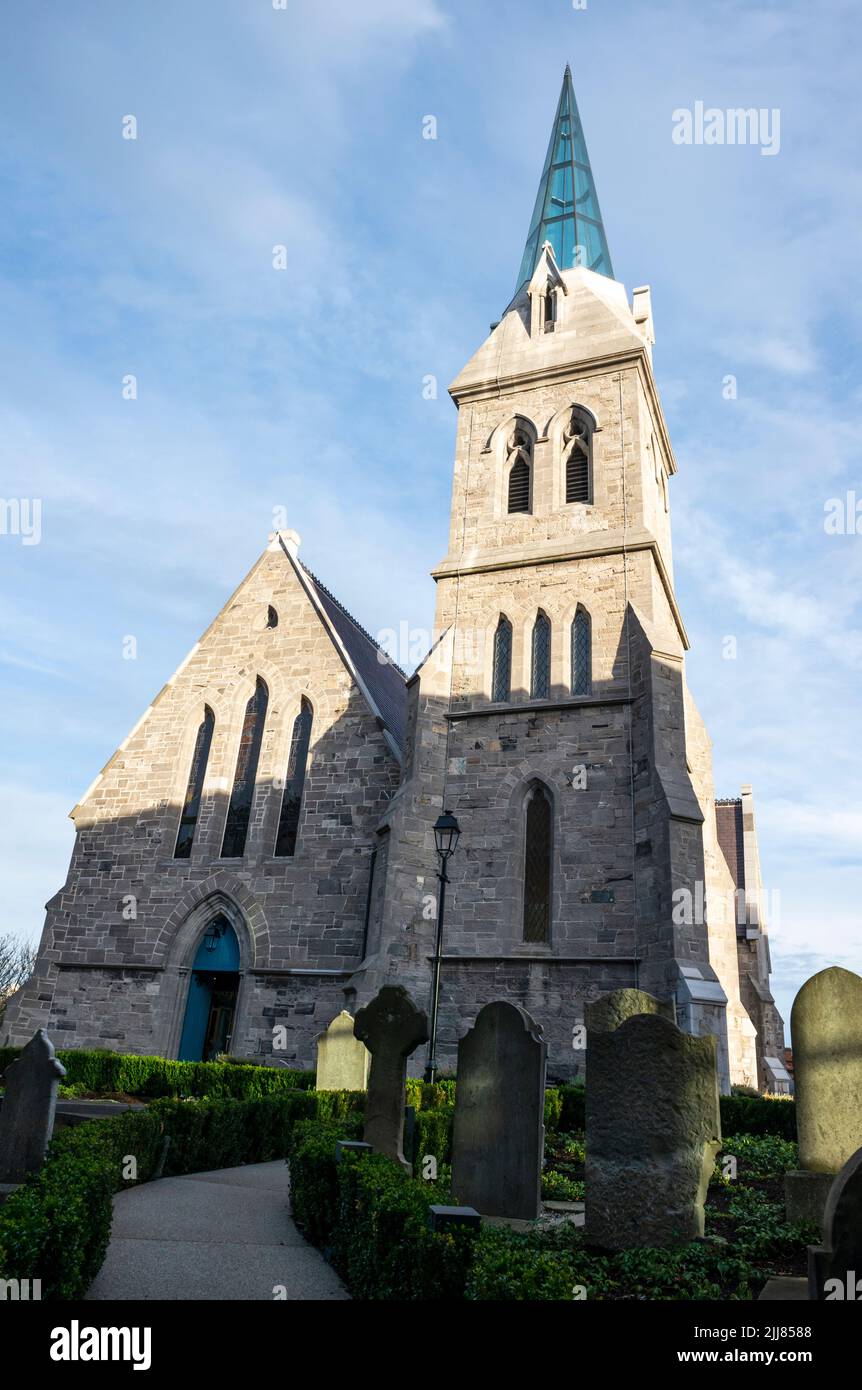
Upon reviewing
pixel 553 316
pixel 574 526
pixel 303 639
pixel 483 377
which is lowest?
pixel 303 639

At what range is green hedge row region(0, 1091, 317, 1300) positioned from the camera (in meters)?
4.66

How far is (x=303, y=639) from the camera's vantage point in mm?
21812

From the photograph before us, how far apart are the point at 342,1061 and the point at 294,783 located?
800cm

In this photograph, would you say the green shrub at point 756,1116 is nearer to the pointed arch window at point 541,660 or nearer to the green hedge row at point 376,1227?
the green hedge row at point 376,1227

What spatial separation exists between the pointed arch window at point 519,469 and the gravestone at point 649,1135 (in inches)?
647

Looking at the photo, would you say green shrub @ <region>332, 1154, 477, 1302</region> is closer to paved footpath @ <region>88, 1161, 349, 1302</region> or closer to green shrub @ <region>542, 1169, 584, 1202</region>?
paved footpath @ <region>88, 1161, 349, 1302</region>

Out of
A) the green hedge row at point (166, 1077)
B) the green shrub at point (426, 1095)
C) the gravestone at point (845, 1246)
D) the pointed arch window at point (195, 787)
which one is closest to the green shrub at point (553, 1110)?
the green shrub at point (426, 1095)

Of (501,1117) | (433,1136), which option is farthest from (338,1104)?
(501,1117)

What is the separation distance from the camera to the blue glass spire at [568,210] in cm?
2736

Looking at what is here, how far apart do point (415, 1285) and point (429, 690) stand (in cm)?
1465

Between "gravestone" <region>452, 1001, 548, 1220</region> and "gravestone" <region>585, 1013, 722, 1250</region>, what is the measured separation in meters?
0.85

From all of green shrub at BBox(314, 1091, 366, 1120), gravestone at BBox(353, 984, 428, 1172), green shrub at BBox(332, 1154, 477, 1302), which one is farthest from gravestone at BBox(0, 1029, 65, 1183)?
green shrub at BBox(314, 1091, 366, 1120)
